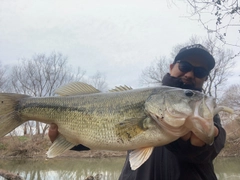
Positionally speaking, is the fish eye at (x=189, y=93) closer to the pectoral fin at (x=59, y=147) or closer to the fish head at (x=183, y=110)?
the fish head at (x=183, y=110)

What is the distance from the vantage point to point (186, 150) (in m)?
2.55

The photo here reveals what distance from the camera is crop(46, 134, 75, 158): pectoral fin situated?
2982 millimetres

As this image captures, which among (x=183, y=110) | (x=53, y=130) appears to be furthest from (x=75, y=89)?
(x=183, y=110)

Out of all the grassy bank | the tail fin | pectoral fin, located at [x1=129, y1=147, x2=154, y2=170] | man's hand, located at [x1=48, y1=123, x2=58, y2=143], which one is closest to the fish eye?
pectoral fin, located at [x1=129, y1=147, x2=154, y2=170]

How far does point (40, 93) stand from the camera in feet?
112

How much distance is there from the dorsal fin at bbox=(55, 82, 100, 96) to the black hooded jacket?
100cm

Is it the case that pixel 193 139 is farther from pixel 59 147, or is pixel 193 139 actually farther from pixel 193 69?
pixel 59 147

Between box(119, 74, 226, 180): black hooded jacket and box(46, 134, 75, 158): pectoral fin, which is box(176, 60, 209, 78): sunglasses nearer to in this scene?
box(119, 74, 226, 180): black hooded jacket

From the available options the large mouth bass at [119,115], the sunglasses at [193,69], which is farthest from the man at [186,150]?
the large mouth bass at [119,115]

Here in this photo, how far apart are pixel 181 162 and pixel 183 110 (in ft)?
2.27

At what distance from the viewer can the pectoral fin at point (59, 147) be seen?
2982mm

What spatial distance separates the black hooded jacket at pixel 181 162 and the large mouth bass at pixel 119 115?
0.24 meters

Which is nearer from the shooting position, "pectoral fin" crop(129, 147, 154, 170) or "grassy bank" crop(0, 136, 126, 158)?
"pectoral fin" crop(129, 147, 154, 170)

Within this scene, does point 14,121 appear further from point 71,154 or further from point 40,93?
point 40,93
